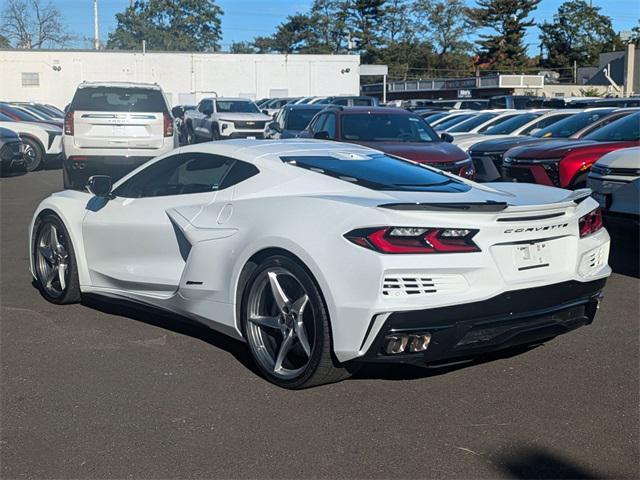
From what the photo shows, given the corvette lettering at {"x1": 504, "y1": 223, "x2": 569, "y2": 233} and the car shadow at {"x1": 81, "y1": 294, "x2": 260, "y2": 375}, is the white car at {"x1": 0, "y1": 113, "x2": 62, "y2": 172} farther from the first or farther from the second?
the corvette lettering at {"x1": 504, "y1": 223, "x2": 569, "y2": 233}

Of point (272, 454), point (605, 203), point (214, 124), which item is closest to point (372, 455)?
point (272, 454)

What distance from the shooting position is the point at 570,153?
10891mm

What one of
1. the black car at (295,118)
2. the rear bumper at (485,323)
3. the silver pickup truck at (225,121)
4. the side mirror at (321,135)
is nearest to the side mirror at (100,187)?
the rear bumper at (485,323)

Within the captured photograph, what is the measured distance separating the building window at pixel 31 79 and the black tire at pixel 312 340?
51610mm

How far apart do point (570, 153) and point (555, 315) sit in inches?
258

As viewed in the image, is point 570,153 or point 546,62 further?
point 546,62

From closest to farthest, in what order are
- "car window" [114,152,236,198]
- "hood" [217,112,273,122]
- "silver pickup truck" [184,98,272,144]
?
"car window" [114,152,236,198], "silver pickup truck" [184,98,272,144], "hood" [217,112,273,122]

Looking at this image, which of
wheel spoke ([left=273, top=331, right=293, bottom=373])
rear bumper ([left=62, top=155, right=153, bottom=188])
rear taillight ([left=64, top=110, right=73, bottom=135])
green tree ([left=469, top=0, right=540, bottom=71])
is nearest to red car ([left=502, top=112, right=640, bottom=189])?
rear bumper ([left=62, top=155, right=153, bottom=188])

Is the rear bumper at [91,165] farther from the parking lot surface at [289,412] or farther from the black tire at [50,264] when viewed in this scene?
the parking lot surface at [289,412]

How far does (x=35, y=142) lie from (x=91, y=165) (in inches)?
255

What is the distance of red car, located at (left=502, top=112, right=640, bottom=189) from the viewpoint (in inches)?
425

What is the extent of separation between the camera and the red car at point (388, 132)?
11.6 meters

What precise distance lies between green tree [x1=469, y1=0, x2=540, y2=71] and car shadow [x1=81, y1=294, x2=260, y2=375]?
83468mm

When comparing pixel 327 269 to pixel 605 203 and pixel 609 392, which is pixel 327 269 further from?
pixel 605 203
